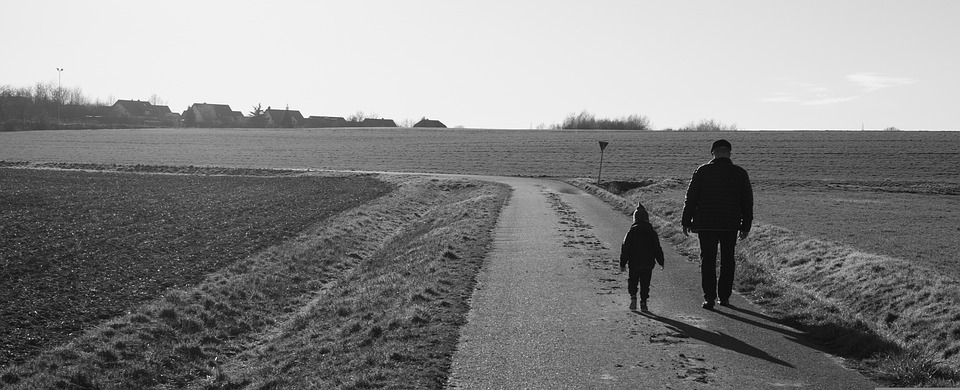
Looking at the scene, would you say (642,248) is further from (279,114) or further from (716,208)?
(279,114)

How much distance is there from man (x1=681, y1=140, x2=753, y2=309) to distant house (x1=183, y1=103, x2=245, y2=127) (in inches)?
6136

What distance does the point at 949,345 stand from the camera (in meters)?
7.55

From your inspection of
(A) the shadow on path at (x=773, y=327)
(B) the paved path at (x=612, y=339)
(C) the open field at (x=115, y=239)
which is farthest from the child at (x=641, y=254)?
(C) the open field at (x=115, y=239)

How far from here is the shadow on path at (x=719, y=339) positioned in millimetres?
7625

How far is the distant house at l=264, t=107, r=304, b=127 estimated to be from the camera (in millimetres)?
154125

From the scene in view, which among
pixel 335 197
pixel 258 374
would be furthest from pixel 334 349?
pixel 335 197

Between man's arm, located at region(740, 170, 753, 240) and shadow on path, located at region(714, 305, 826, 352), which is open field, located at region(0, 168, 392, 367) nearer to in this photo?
shadow on path, located at region(714, 305, 826, 352)

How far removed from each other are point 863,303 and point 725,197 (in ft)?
7.72

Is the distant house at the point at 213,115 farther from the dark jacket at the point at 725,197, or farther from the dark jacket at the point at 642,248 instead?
the dark jacket at the point at 725,197

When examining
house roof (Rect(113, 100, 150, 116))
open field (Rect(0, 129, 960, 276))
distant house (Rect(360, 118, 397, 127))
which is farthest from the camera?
A: distant house (Rect(360, 118, 397, 127))

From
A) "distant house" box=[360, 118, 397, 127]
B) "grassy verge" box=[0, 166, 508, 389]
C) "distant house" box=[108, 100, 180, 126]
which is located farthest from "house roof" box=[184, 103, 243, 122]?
"grassy verge" box=[0, 166, 508, 389]

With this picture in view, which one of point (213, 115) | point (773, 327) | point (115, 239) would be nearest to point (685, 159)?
point (115, 239)

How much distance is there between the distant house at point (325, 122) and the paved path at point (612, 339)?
6282 inches

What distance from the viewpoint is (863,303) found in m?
10.2
